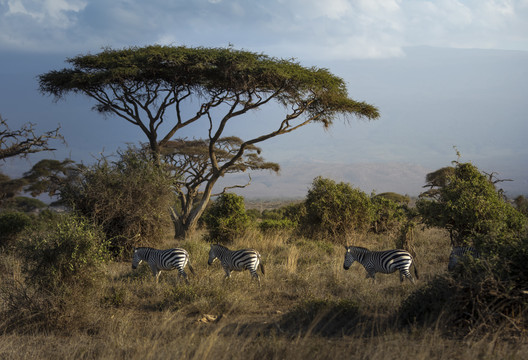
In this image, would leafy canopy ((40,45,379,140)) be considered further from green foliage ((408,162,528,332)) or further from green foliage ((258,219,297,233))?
green foliage ((408,162,528,332))

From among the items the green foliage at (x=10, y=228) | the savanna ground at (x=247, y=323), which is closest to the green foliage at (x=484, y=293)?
the savanna ground at (x=247, y=323)

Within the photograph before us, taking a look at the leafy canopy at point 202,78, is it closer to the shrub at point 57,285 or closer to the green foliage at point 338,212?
the green foliage at point 338,212

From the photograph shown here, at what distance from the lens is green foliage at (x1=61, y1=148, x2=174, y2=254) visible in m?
12.2

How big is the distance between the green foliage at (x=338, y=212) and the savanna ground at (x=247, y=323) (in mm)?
4882

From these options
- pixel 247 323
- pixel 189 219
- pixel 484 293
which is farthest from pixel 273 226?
pixel 484 293

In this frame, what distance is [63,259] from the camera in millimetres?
7035

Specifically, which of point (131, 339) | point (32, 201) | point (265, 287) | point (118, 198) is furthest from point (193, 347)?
point (32, 201)

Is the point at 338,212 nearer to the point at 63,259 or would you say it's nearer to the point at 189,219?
the point at 189,219

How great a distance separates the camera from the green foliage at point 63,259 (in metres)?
7.01

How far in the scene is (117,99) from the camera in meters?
19.4

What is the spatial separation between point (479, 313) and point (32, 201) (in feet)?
171

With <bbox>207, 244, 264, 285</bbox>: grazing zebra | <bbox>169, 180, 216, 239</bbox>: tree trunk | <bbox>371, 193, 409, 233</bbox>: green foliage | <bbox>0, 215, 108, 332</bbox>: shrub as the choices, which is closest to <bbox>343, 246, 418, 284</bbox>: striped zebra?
<bbox>207, 244, 264, 285</bbox>: grazing zebra

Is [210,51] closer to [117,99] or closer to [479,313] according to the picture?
[117,99]

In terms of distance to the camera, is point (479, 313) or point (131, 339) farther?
point (131, 339)
